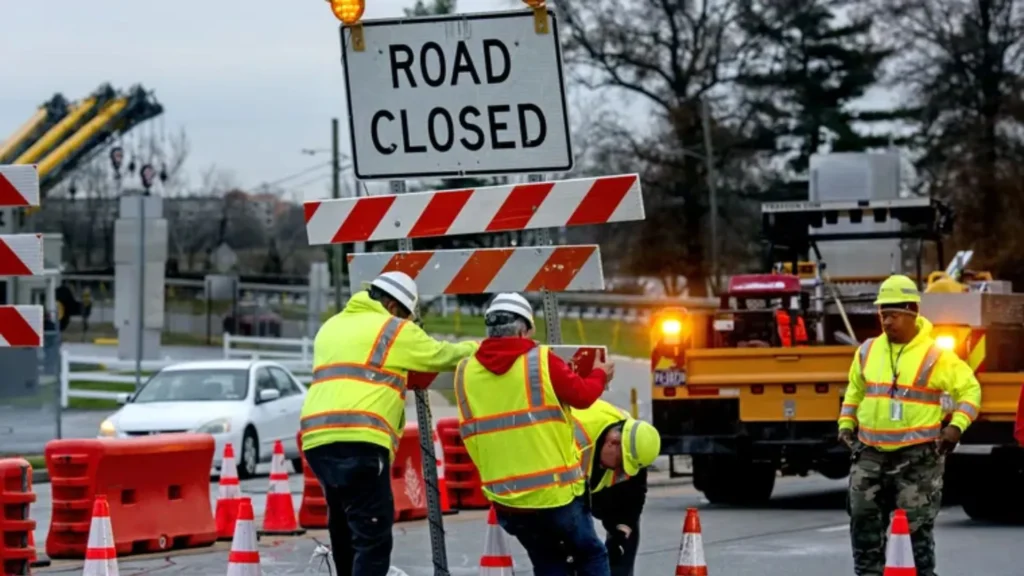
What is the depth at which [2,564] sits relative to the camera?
10.7 meters

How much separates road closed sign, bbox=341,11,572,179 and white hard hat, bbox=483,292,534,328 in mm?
843

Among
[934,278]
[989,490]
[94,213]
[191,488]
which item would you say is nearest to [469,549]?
[191,488]

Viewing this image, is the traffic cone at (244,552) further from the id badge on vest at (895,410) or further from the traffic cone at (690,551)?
the id badge on vest at (895,410)

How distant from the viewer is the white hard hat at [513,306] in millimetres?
7656

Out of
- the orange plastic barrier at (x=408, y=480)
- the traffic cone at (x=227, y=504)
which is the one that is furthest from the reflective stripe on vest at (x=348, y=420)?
the orange plastic barrier at (x=408, y=480)

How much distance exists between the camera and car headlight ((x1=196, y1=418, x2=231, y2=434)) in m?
20.1

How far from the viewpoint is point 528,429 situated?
761 centimetres

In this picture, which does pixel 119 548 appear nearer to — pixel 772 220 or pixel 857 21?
pixel 772 220

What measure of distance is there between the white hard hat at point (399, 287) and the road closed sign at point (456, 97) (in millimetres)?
561

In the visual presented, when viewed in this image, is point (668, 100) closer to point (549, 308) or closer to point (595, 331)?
point (595, 331)

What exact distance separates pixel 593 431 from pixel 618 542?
57 centimetres

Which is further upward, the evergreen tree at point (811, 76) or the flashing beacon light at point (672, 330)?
the evergreen tree at point (811, 76)

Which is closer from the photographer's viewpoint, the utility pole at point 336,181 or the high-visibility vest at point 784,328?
the high-visibility vest at point 784,328

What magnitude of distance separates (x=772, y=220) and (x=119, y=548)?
8247 mm
